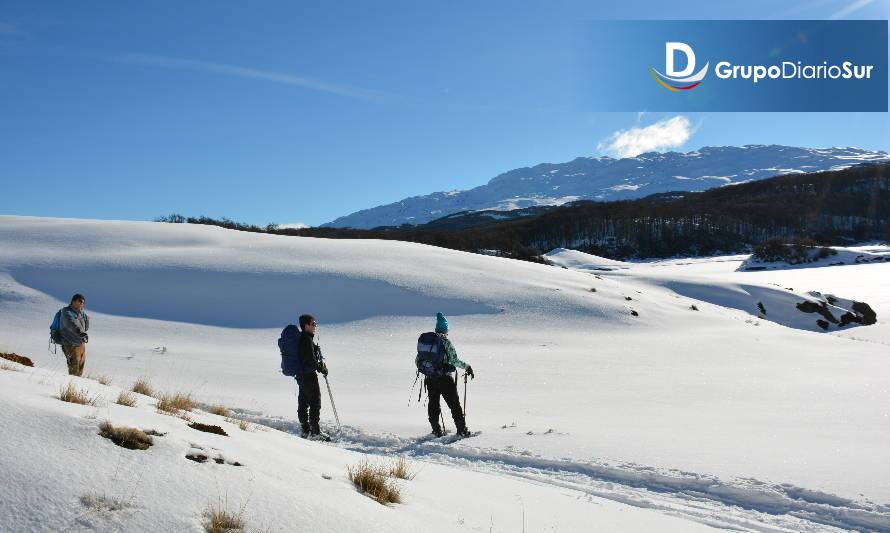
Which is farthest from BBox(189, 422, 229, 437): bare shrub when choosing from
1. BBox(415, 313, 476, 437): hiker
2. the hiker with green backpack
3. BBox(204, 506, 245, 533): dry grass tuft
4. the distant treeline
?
the distant treeline

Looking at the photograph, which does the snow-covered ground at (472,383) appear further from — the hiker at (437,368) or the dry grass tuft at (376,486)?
the hiker at (437,368)

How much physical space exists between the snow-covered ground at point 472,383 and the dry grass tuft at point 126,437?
10cm

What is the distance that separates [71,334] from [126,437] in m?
7.56

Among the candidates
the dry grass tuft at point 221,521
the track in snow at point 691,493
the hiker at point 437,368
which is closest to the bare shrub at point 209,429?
the dry grass tuft at point 221,521

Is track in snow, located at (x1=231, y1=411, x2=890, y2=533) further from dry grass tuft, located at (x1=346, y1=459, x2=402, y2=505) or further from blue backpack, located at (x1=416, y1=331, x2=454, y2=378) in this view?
dry grass tuft, located at (x1=346, y1=459, x2=402, y2=505)

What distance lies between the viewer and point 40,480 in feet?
9.38

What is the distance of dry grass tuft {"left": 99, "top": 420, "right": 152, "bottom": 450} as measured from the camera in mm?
3553

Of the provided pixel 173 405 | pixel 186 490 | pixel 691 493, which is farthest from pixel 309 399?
pixel 186 490

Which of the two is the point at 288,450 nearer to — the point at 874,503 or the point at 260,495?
the point at 260,495

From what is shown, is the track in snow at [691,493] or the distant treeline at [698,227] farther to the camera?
the distant treeline at [698,227]

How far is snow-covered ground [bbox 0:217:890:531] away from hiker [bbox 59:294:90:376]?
1667 millimetres

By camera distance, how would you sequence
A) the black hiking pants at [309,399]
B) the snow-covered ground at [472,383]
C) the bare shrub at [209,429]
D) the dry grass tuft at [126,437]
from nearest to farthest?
1. the dry grass tuft at [126,437]
2. the snow-covered ground at [472,383]
3. the bare shrub at [209,429]
4. the black hiking pants at [309,399]

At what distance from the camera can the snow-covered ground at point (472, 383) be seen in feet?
14.4

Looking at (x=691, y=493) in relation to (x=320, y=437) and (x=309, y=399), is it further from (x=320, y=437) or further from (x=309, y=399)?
(x=309, y=399)
